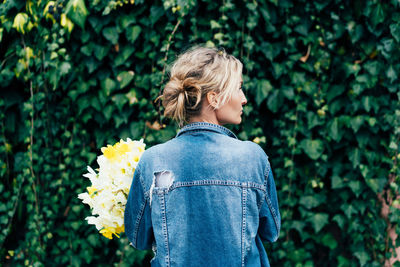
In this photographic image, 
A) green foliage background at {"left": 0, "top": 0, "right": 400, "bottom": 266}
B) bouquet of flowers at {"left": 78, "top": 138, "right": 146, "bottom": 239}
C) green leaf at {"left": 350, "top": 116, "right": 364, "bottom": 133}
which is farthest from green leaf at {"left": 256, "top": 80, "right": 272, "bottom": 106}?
bouquet of flowers at {"left": 78, "top": 138, "right": 146, "bottom": 239}

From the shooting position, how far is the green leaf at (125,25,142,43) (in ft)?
8.62

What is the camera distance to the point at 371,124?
8.33 feet

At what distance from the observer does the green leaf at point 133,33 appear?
2.63 metres

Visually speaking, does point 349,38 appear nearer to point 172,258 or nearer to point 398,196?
point 398,196

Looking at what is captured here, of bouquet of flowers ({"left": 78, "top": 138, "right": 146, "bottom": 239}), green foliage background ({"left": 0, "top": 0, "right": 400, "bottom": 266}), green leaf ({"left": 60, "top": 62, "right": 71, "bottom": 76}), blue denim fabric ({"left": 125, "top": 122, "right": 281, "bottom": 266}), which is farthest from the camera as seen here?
green leaf ({"left": 60, "top": 62, "right": 71, "bottom": 76})

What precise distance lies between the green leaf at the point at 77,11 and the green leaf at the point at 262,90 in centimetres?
127

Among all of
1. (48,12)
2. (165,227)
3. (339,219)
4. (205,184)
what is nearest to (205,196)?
(205,184)

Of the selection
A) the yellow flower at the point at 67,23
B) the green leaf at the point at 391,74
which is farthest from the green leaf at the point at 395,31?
the yellow flower at the point at 67,23

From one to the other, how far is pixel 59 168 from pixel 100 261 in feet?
2.48

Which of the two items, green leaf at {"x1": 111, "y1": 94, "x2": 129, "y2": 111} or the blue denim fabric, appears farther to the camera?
green leaf at {"x1": 111, "y1": 94, "x2": 129, "y2": 111}

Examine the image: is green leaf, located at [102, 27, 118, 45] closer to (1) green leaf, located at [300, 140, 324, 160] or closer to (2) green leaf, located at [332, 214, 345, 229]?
(1) green leaf, located at [300, 140, 324, 160]

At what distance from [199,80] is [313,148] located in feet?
4.91


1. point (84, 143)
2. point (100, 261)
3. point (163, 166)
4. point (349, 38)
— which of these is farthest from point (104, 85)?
point (349, 38)

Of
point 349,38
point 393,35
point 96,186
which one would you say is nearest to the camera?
point 96,186
